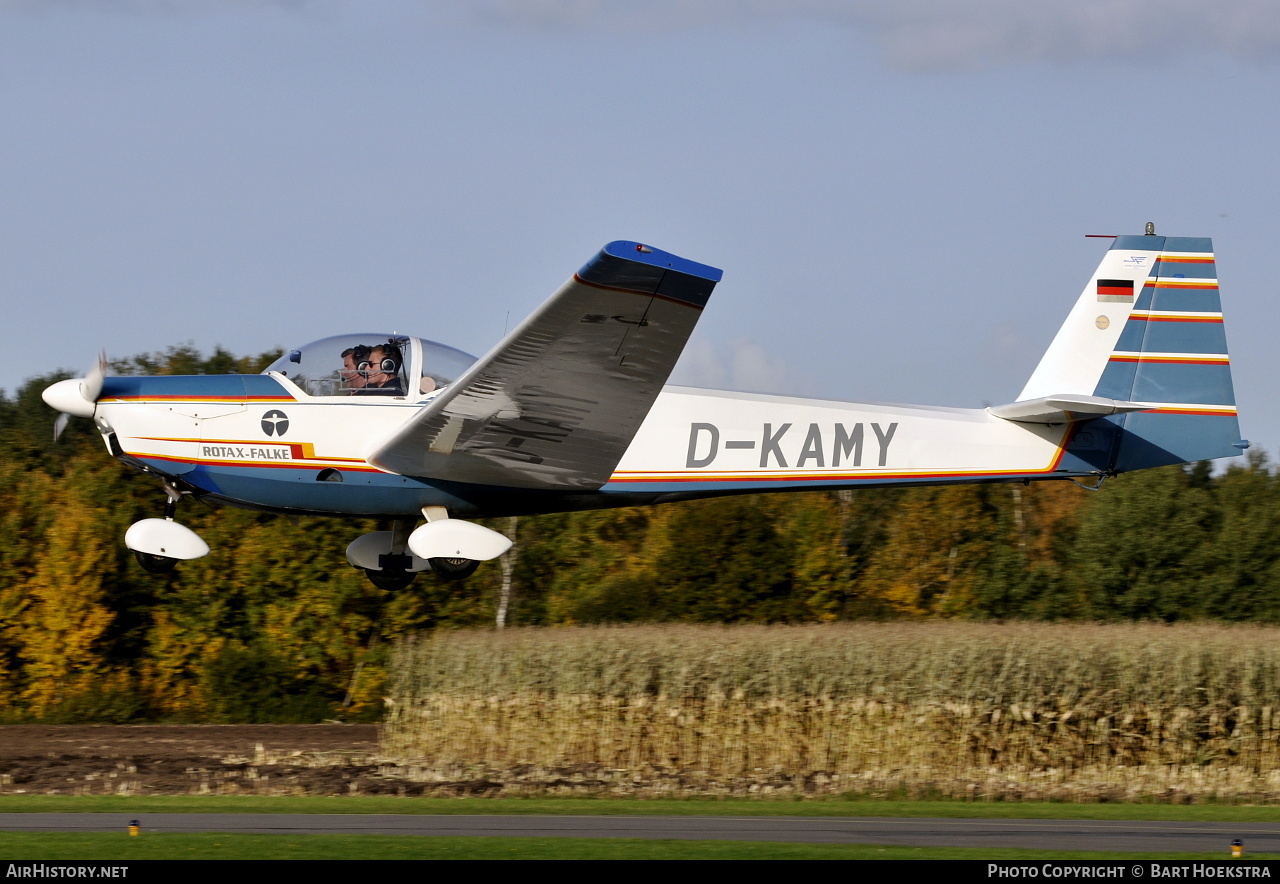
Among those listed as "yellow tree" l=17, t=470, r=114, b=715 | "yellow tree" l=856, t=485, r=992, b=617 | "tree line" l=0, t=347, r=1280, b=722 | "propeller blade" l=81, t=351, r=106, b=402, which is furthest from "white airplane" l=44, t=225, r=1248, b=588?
"yellow tree" l=17, t=470, r=114, b=715

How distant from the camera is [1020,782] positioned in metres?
16.9

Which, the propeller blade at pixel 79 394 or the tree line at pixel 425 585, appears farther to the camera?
the tree line at pixel 425 585

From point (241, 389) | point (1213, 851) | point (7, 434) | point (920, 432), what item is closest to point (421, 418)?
point (241, 389)

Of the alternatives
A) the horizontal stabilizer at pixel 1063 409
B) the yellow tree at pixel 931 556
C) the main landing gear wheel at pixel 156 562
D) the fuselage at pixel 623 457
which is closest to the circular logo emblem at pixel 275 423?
the fuselage at pixel 623 457

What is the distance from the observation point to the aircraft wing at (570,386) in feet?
31.4

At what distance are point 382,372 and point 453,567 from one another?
1811mm

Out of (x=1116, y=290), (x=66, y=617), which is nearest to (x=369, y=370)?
(x=1116, y=290)

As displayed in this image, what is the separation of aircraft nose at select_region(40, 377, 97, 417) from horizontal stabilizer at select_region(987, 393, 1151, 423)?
8491 mm

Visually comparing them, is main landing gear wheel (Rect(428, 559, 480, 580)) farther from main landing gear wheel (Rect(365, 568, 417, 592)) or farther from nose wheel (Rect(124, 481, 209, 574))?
nose wheel (Rect(124, 481, 209, 574))

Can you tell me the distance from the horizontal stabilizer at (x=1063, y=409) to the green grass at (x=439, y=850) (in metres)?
4.38

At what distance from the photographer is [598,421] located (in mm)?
11703

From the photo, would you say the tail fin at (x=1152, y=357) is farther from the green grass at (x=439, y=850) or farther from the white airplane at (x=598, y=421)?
the green grass at (x=439, y=850)

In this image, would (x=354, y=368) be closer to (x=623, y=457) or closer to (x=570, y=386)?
(x=570, y=386)

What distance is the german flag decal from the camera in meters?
14.4
